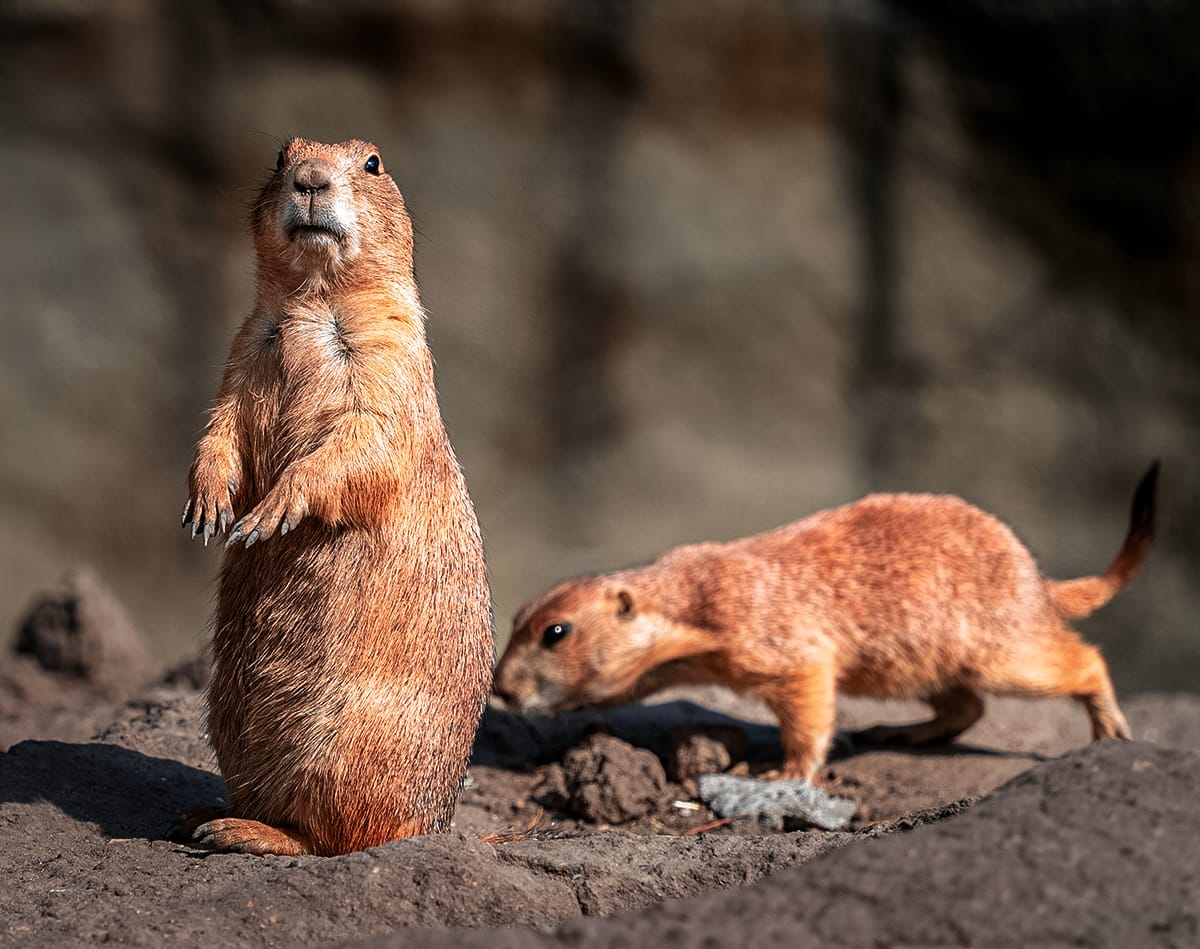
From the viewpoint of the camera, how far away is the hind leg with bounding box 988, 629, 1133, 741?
290 inches

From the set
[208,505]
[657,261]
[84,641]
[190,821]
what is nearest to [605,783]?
[190,821]

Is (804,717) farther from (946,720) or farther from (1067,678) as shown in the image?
(1067,678)

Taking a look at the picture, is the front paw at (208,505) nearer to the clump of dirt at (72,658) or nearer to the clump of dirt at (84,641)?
the clump of dirt at (72,658)

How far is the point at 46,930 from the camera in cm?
389

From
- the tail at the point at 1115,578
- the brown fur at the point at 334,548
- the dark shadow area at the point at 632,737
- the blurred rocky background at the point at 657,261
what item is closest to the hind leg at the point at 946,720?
the dark shadow area at the point at 632,737

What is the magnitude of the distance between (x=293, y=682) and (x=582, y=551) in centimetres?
624

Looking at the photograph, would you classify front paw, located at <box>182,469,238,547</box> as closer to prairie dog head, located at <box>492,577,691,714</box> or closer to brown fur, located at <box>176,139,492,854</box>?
brown fur, located at <box>176,139,492,854</box>

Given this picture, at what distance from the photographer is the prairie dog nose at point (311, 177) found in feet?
15.9

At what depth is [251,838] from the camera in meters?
4.63

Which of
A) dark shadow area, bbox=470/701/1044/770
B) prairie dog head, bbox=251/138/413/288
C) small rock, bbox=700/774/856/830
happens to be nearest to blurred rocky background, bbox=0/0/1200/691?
dark shadow area, bbox=470/701/1044/770

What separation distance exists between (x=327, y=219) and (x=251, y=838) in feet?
7.17

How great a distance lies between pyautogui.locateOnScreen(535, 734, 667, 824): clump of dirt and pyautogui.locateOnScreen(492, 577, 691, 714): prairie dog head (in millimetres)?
320

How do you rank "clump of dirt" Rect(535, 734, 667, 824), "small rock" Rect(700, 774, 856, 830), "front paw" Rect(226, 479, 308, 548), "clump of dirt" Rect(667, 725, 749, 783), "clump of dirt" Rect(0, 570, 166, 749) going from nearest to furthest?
"front paw" Rect(226, 479, 308, 548), "small rock" Rect(700, 774, 856, 830), "clump of dirt" Rect(535, 734, 667, 824), "clump of dirt" Rect(667, 725, 749, 783), "clump of dirt" Rect(0, 570, 166, 749)

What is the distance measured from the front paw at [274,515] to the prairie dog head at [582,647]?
275 centimetres
